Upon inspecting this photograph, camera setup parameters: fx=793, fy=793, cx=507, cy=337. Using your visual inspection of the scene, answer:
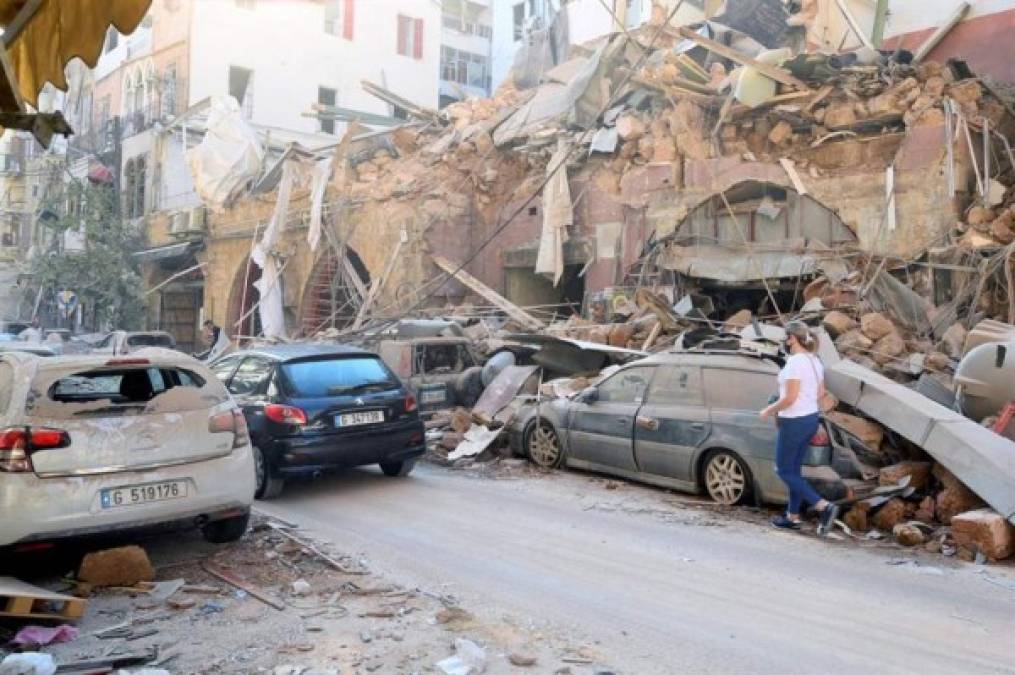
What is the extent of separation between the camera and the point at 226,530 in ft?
20.3

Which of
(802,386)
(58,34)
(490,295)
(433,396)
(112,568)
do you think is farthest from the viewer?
(490,295)

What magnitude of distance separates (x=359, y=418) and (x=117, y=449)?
10.2 ft

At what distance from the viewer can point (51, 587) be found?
5.32m

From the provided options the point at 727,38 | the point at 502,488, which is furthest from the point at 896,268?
the point at 727,38

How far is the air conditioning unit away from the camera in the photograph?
2558 cm

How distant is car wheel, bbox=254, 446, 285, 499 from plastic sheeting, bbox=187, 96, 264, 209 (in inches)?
717

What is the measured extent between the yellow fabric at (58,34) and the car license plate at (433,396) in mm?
8261

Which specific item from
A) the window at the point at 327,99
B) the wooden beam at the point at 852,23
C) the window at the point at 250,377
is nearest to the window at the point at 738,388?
the window at the point at 250,377

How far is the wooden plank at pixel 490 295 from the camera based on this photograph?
1548cm

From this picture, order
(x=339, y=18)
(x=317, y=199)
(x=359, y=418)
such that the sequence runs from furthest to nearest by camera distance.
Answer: (x=339, y=18) → (x=317, y=199) → (x=359, y=418)

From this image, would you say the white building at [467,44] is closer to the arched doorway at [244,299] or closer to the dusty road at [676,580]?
the arched doorway at [244,299]

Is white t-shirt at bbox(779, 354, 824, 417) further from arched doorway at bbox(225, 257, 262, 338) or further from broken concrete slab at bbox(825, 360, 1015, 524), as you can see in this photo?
arched doorway at bbox(225, 257, 262, 338)

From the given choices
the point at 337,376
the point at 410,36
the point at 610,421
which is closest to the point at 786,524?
the point at 610,421

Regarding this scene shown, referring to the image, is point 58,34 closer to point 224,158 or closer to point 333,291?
point 333,291
